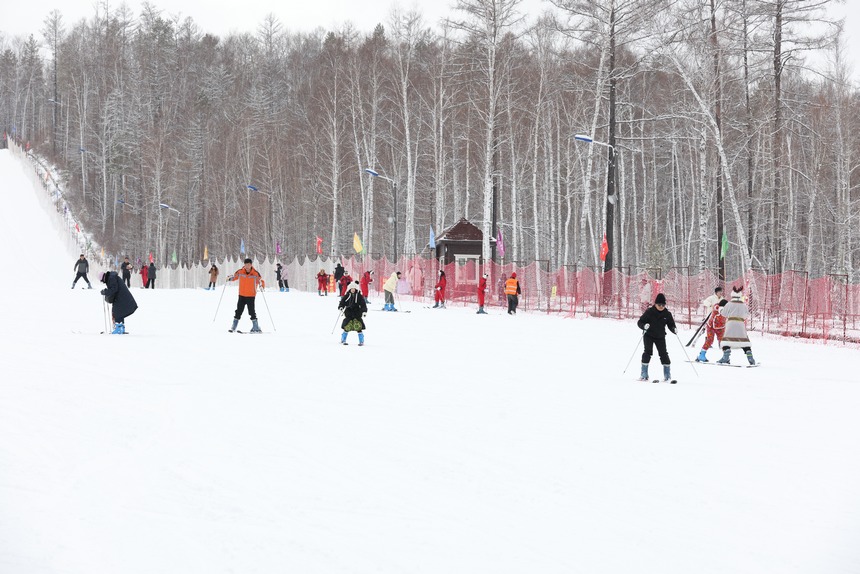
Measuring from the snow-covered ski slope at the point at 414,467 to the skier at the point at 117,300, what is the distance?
11.4 ft

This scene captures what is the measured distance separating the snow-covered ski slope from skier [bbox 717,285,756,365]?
137 centimetres

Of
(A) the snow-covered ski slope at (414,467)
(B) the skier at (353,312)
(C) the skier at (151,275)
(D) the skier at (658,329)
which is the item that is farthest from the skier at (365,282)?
(C) the skier at (151,275)

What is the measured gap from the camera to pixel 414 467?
22.3 ft

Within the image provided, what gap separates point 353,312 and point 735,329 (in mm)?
6981

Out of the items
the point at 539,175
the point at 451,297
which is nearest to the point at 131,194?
the point at 539,175

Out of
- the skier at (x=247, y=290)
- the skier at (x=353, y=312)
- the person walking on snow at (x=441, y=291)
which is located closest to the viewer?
the skier at (x=353, y=312)

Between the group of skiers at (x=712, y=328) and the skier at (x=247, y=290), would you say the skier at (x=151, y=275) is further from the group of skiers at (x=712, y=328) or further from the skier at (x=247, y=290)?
the group of skiers at (x=712, y=328)

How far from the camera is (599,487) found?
6.38m

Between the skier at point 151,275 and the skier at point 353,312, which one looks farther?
the skier at point 151,275

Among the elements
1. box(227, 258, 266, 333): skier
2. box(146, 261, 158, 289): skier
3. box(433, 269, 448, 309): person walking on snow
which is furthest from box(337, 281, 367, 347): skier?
box(146, 261, 158, 289): skier

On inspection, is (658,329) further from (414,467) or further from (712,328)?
(414,467)

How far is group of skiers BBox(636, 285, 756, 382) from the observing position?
1284cm

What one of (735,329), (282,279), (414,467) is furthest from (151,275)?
(414,467)

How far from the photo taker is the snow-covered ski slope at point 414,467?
4.98 m
